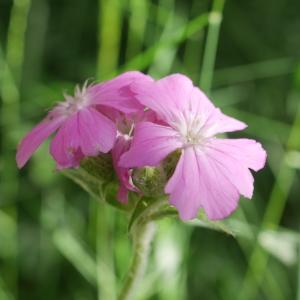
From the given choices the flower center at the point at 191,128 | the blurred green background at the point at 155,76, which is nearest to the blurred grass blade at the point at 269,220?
the blurred green background at the point at 155,76

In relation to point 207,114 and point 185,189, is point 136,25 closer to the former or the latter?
point 207,114

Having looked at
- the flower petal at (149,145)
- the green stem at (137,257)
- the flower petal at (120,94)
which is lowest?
the green stem at (137,257)

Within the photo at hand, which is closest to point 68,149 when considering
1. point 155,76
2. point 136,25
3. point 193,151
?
point 193,151

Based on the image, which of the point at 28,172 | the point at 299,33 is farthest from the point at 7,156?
the point at 299,33

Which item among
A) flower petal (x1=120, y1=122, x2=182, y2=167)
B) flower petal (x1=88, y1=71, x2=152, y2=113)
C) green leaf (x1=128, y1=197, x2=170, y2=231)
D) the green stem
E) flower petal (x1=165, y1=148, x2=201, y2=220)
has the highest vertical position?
flower petal (x1=88, y1=71, x2=152, y2=113)

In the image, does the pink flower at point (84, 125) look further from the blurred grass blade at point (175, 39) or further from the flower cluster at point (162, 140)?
the blurred grass blade at point (175, 39)

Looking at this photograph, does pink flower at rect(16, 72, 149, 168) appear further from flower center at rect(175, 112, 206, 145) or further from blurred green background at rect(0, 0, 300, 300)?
blurred green background at rect(0, 0, 300, 300)

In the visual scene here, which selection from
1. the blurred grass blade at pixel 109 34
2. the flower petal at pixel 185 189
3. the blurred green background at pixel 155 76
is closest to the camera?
the flower petal at pixel 185 189

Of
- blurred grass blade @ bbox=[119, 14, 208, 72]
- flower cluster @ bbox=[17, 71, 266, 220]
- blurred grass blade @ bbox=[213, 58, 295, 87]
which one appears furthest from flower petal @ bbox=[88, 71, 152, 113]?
blurred grass blade @ bbox=[213, 58, 295, 87]
